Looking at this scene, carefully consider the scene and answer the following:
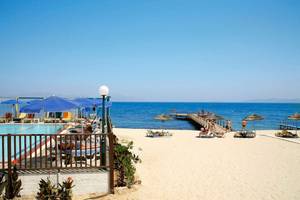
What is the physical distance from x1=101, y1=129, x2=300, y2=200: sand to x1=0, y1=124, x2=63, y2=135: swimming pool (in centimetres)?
595

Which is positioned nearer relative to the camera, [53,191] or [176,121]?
[53,191]

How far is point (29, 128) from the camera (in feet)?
58.7

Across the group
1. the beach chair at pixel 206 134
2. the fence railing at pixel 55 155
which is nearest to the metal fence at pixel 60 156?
the fence railing at pixel 55 155

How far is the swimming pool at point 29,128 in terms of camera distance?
16984 millimetres

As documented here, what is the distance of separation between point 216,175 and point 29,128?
12.6 m

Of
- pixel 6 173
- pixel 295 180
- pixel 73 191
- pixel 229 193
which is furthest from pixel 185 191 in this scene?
pixel 6 173

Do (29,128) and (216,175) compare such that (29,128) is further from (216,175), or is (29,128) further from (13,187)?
(216,175)

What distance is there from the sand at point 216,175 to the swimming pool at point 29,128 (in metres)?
5.95

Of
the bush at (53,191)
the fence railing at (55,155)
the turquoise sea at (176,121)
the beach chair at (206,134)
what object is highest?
the fence railing at (55,155)

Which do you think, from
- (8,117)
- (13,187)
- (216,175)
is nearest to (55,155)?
(13,187)

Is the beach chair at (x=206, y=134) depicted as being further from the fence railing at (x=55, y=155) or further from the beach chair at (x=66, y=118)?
the fence railing at (x=55, y=155)

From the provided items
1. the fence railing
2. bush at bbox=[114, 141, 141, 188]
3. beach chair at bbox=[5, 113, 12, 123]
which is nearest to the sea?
beach chair at bbox=[5, 113, 12, 123]

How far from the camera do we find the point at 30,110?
34.8 feet

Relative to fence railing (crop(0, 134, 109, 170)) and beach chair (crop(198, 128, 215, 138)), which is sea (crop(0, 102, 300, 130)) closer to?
beach chair (crop(198, 128, 215, 138))
